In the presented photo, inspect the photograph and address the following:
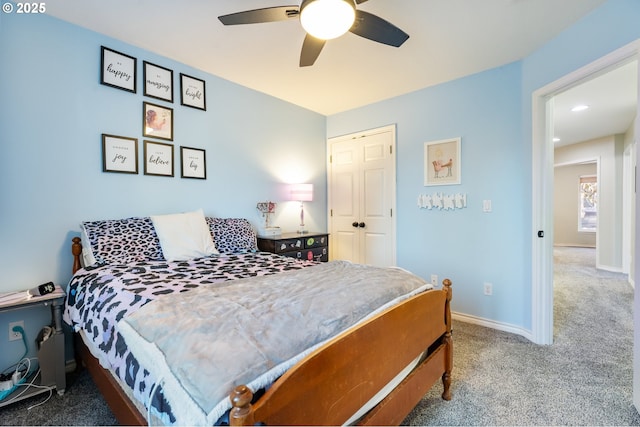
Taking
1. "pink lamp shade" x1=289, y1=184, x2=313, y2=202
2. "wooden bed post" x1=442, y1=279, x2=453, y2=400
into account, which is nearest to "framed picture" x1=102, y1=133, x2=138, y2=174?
"pink lamp shade" x1=289, y1=184, x2=313, y2=202

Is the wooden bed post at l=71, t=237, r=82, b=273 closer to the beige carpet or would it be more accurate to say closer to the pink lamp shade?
the pink lamp shade

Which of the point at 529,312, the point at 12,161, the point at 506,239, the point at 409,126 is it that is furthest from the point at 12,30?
the point at 529,312

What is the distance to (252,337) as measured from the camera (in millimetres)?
911

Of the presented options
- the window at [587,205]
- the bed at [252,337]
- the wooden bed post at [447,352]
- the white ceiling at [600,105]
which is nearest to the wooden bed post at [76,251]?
the bed at [252,337]

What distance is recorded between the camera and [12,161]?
1886mm

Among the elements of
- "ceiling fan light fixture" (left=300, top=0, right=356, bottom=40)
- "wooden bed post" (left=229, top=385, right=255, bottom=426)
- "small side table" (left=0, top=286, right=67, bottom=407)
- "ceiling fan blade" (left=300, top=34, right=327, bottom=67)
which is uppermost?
"ceiling fan blade" (left=300, top=34, right=327, bottom=67)

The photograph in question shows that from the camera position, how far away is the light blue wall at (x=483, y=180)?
255 centimetres

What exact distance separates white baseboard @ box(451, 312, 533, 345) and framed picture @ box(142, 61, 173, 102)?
141 inches

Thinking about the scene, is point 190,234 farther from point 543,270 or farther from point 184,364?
point 543,270

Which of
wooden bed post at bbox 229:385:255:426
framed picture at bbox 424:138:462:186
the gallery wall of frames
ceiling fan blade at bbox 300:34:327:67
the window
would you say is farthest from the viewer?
the window

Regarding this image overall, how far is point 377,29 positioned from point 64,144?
2295 mm

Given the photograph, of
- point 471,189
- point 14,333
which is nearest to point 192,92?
point 14,333

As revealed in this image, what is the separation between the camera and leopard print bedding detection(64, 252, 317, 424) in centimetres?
105

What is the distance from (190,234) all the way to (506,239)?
2.85 metres
